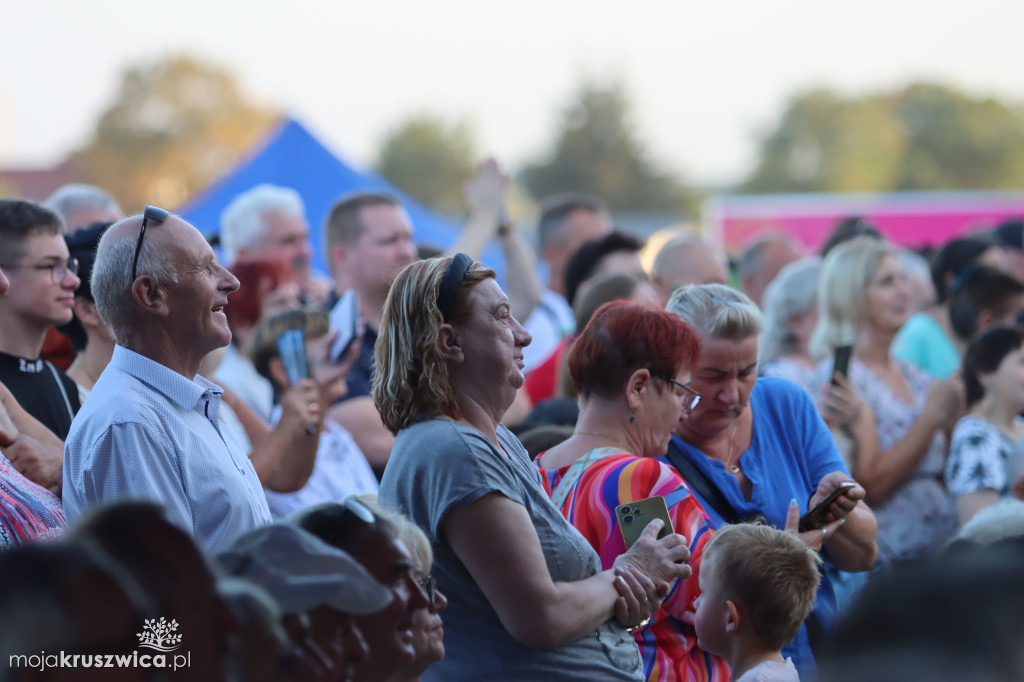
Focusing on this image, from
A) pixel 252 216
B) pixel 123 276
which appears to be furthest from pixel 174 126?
pixel 123 276

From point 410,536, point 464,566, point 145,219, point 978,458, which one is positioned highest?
point 145,219

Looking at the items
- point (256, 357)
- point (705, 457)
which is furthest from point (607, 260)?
point (705, 457)

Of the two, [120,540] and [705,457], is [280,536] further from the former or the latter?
[705,457]

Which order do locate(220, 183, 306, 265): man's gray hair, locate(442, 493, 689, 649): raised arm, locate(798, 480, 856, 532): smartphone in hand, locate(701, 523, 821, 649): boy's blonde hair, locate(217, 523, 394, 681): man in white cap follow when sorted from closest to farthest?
locate(217, 523, 394, 681): man in white cap, locate(442, 493, 689, 649): raised arm, locate(701, 523, 821, 649): boy's blonde hair, locate(798, 480, 856, 532): smartphone in hand, locate(220, 183, 306, 265): man's gray hair

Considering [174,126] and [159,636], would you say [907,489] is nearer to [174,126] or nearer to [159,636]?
[159,636]

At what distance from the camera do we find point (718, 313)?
3121 mm

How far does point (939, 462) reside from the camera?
462 centimetres

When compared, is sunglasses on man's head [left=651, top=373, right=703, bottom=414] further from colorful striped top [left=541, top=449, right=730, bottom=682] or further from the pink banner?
the pink banner

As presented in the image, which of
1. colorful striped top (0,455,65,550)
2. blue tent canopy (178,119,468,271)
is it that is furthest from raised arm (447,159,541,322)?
blue tent canopy (178,119,468,271)

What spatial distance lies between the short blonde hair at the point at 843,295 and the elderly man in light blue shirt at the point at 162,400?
318 centimetres

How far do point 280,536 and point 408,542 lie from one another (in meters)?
0.38

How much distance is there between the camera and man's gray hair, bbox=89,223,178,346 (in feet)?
7.94

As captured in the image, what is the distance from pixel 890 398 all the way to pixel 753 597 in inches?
97.7

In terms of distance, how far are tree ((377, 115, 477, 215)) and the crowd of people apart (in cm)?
7563
